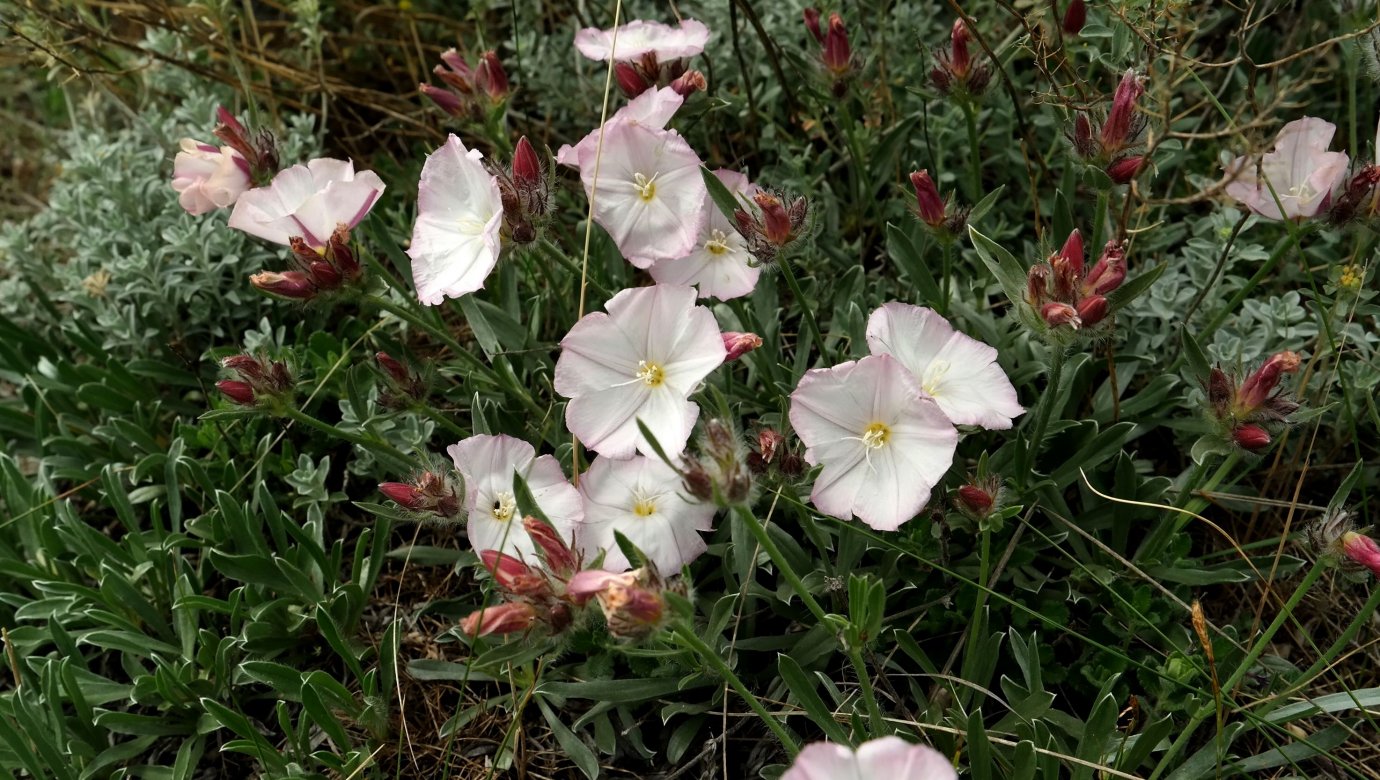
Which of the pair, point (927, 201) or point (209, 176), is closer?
point (927, 201)

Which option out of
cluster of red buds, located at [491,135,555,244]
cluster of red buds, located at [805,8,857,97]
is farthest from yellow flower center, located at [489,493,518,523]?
cluster of red buds, located at [805,8,857,97]

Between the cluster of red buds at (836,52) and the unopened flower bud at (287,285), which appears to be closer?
the unopened flower bud at (287,285)

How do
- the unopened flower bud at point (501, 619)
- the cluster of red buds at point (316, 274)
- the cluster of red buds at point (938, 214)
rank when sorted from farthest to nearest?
the cluster of red buds at point (938, 214)
the cluster of red buds at point (316, 274)
the unopened flower bud at point (501, 619)

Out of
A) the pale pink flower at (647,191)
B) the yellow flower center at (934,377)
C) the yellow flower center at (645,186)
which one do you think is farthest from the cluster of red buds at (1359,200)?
the yellow flower center at (645,186)

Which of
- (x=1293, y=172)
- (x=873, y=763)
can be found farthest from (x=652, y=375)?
(x=1293, y=172)

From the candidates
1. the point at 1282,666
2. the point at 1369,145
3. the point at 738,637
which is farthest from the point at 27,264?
the point at 1369,145

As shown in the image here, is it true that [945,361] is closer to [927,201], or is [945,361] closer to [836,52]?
[927,201]

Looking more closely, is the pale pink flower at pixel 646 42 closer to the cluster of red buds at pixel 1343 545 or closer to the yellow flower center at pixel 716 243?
the yellow flower center at pixel 716 243
